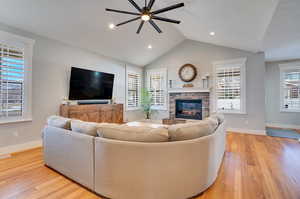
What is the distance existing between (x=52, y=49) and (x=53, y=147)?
285cm

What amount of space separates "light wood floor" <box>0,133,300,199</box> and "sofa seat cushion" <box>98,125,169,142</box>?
0.82 meters

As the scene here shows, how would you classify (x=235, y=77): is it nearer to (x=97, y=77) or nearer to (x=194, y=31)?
Answer: (x=194, y=31)

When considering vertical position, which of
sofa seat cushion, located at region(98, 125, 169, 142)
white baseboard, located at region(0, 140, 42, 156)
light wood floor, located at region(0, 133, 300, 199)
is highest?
sofa seat cushion, located at region(98, 125, 169, 142)

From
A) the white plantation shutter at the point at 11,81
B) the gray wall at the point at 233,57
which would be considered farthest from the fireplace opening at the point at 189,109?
the white plantation shutter at the point at 11,81

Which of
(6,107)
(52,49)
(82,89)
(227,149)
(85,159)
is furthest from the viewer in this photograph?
(82,89)

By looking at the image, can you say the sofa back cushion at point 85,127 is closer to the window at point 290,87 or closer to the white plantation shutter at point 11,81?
the white plantation shutter at point 11,81

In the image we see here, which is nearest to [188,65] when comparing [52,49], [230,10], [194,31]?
[194,31]

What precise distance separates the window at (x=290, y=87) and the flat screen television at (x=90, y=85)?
266 inches

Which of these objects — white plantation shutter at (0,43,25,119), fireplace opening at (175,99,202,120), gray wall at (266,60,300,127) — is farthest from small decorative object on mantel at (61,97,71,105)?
gray wall at (266,60,300,127)

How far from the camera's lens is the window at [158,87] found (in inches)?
267

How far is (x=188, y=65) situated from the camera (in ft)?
20.2

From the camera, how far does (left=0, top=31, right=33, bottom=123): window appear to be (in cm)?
319

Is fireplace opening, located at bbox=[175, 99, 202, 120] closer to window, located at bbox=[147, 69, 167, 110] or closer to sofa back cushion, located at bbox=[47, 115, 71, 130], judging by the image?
window, located at bbox=[147, 69, 167, 110]

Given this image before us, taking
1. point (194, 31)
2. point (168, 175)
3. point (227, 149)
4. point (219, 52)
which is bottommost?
point (227, 149)
